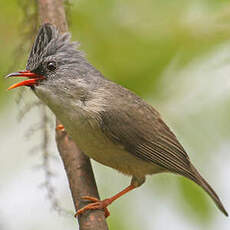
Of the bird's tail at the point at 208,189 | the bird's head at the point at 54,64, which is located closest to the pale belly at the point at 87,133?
the bird's head at the point at 54,64

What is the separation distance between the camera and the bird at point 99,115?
3797 millimetres

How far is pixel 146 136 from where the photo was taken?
4.19m

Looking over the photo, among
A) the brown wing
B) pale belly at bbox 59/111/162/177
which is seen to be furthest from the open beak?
the brown wing

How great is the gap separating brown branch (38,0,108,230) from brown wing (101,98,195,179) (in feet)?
1.17

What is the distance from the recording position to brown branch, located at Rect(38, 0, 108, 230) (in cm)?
361

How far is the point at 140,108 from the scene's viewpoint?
4188 millimetres

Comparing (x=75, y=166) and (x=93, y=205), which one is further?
(x=75, y=166)

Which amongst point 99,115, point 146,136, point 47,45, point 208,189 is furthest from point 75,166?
point 208,189

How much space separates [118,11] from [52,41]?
105 cm

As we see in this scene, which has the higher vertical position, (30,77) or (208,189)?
(30,77)

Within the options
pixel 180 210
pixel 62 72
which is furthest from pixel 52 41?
pixel 180 210

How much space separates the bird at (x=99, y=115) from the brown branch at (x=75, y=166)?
7 cm

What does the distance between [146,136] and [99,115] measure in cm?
53

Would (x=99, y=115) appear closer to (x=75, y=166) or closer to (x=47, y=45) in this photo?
(x=75, y=166)
